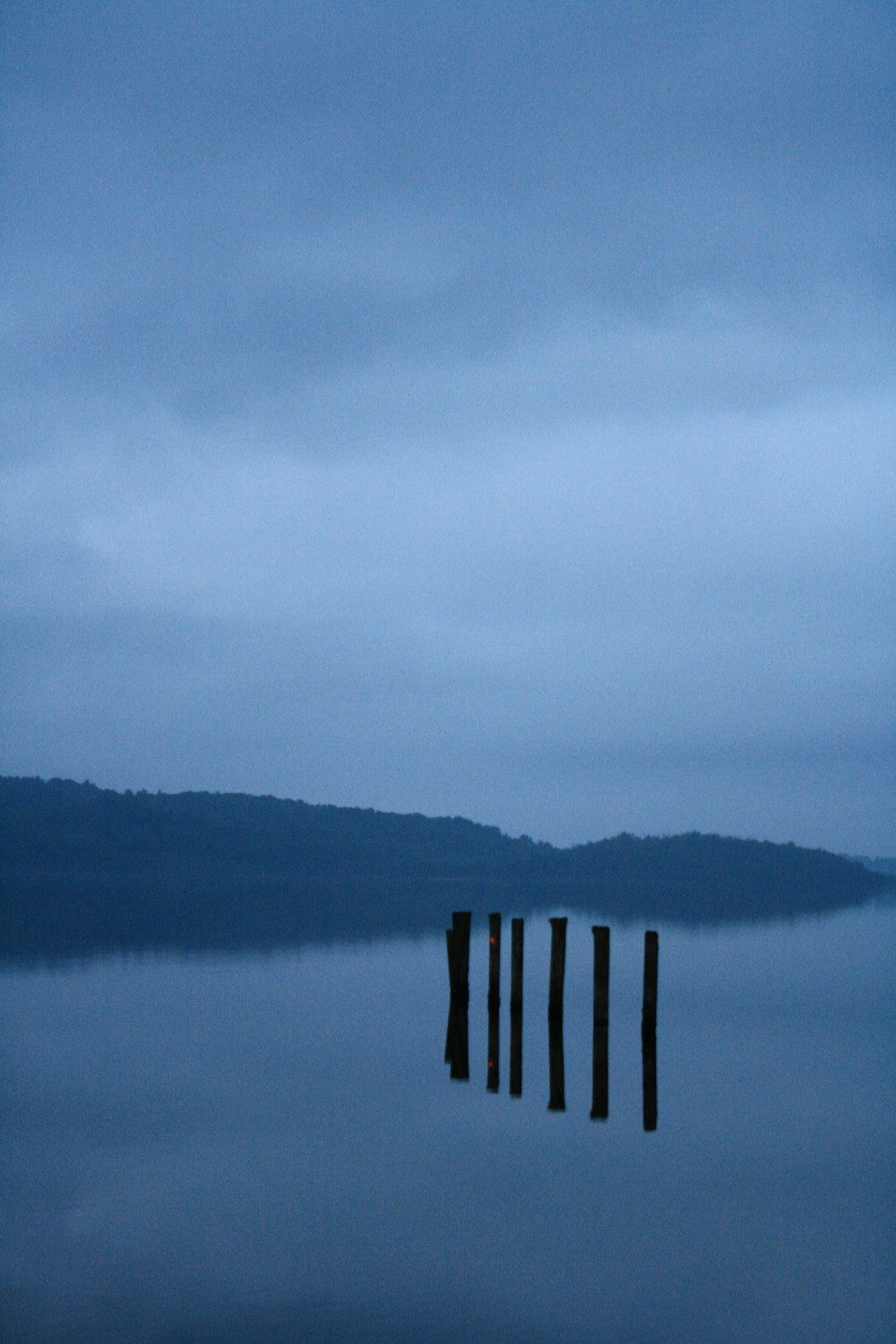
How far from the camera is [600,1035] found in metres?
17.8

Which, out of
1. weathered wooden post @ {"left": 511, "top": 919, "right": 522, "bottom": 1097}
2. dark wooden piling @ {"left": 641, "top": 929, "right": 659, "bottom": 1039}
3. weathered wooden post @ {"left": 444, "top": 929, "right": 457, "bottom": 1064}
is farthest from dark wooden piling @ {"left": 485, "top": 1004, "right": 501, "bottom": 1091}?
dark wooden piling @ {"left": 641, "top": 929, "right": 659, "bottom": 1039}

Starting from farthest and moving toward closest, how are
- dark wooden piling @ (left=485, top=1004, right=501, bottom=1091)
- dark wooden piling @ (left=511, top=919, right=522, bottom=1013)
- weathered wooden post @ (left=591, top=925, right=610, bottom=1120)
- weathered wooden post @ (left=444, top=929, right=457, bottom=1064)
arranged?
weathered wooden post @ (left=444, top=929, right=457, bottom=1064), dark wooden piling @ (left=511, top=919, right=522, bottom=1013), dark wooden piling @ (left=485, top=1004, right=501, bottom=1091), weathered wooden post @ (left=591, top=925, right=610, bottom=1120)

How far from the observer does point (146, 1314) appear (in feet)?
32.9

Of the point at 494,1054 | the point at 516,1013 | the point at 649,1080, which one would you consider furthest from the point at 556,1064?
the point at 649,1080

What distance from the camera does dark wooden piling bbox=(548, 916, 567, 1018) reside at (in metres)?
19.0

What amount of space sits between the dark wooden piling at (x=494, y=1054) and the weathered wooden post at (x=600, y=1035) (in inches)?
48.8

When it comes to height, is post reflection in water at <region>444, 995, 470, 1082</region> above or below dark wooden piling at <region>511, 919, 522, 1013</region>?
below

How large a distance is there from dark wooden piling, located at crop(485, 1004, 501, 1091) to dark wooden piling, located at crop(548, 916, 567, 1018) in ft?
3.10

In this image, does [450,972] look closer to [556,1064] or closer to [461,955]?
[461,955]

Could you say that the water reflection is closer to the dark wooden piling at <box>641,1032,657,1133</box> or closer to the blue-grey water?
the dark wooden piling at <box>641,1032,657,1133</box>

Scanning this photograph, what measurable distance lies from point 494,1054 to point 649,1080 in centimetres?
206

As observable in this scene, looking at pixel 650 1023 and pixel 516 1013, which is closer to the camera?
pixel 516 1013

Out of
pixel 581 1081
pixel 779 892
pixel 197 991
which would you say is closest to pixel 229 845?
pixel 779 892

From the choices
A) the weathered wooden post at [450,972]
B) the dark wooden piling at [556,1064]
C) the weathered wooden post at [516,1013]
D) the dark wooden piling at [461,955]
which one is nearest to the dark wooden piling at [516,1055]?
the weathered wooden post at [516,1013]
